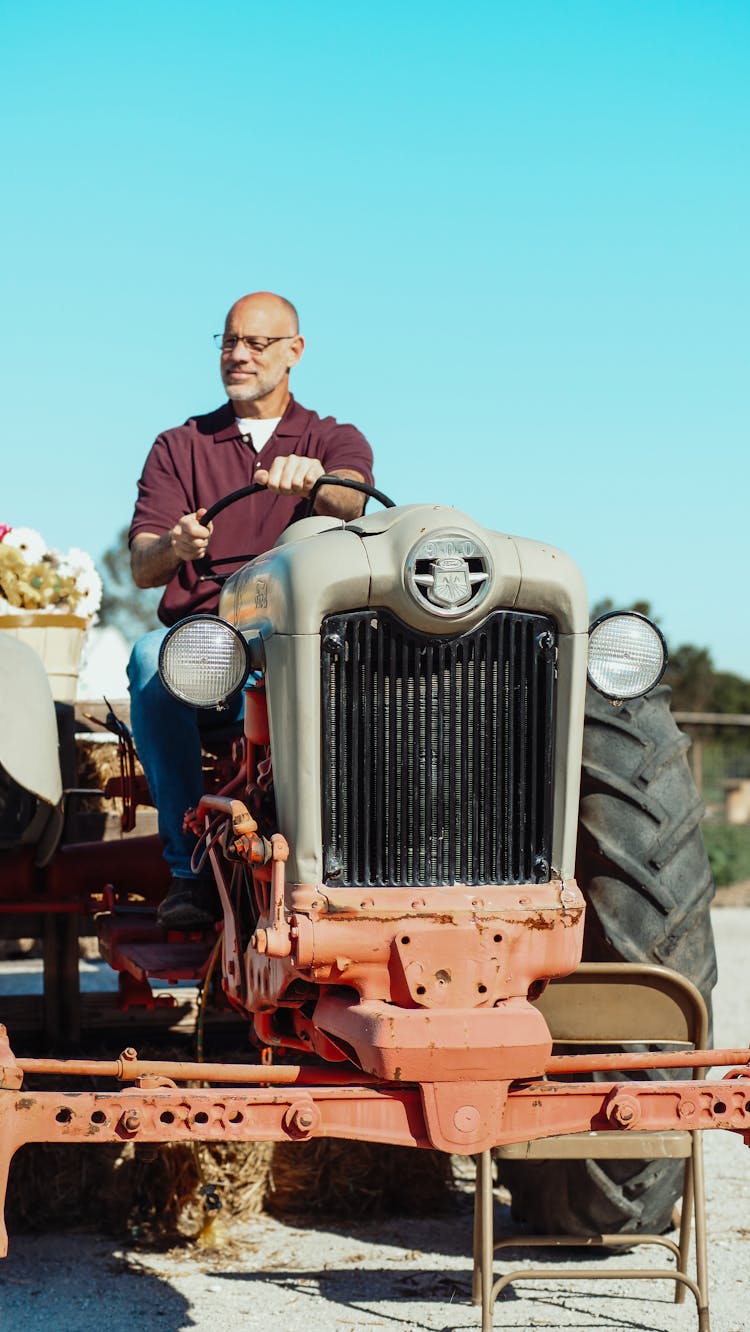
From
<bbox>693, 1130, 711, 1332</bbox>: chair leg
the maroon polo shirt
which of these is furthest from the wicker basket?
<bbox>693, 1130, 711, 1332</bbox>: chair leg

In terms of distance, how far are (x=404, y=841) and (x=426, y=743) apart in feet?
0.66

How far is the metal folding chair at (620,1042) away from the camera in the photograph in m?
3.71

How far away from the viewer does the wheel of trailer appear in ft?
13.2

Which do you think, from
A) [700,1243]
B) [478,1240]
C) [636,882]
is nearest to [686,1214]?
[700,1243]

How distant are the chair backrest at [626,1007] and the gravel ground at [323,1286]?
657mm

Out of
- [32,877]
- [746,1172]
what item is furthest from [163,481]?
[746,1172]

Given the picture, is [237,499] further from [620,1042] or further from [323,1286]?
[323,1286]

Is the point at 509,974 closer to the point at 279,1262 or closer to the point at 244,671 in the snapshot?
the point at 244,671

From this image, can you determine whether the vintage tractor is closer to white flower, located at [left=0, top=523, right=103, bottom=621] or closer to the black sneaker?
the black sneaker

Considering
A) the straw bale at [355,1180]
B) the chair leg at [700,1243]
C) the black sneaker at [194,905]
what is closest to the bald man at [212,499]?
the black sneaker at [194,905]

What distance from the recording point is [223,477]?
456cm

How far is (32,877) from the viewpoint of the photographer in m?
4.88

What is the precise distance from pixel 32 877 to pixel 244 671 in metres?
1.88

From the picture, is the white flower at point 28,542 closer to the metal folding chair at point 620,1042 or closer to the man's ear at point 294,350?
the man's ear at point 294,350
